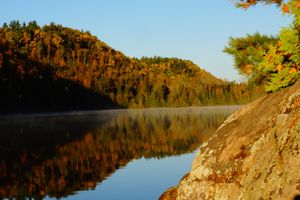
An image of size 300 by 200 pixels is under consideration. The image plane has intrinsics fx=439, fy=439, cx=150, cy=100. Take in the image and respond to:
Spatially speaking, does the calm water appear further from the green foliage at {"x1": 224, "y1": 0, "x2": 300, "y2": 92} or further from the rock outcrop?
the green foliage at {"x1": 224, "y1": 0, "x2": 300, "y2": 92}

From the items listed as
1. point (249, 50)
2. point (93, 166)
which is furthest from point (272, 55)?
point (93, 166)

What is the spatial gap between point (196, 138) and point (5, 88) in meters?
119


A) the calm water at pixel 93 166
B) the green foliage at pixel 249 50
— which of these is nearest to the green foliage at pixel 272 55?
the green foliage at pixel 249 50

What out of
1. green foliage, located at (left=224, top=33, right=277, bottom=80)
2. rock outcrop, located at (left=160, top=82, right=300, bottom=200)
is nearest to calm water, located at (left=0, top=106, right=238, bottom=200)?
rock outcrop, located at (left=160, top=82, right=300, bottom=200)

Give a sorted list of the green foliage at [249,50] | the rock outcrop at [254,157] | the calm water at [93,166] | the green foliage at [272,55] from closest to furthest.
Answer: the rock outcrop at [254,157] < the green foliage at [272,55] < the green foliage at [249,50] < the calm water at [93,166]

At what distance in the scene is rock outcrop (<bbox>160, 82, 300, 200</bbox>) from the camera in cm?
987

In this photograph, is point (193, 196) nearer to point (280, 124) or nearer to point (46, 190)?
point (280, 124)

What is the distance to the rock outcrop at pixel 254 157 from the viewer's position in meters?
9.87

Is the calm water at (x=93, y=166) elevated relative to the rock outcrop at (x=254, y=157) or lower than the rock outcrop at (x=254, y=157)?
lower

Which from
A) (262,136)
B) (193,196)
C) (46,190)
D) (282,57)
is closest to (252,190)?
(262,136)

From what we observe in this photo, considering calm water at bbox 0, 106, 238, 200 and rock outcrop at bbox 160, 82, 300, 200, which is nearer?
rock outcrop at bbox 160, 82, 300, 200

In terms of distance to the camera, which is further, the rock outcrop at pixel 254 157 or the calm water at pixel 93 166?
the calm water at pixel 93 166

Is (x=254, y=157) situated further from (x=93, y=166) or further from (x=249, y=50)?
(x=93, y=166)

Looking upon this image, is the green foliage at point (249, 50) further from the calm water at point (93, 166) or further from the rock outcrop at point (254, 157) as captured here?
the calm water at point (93, 166)
